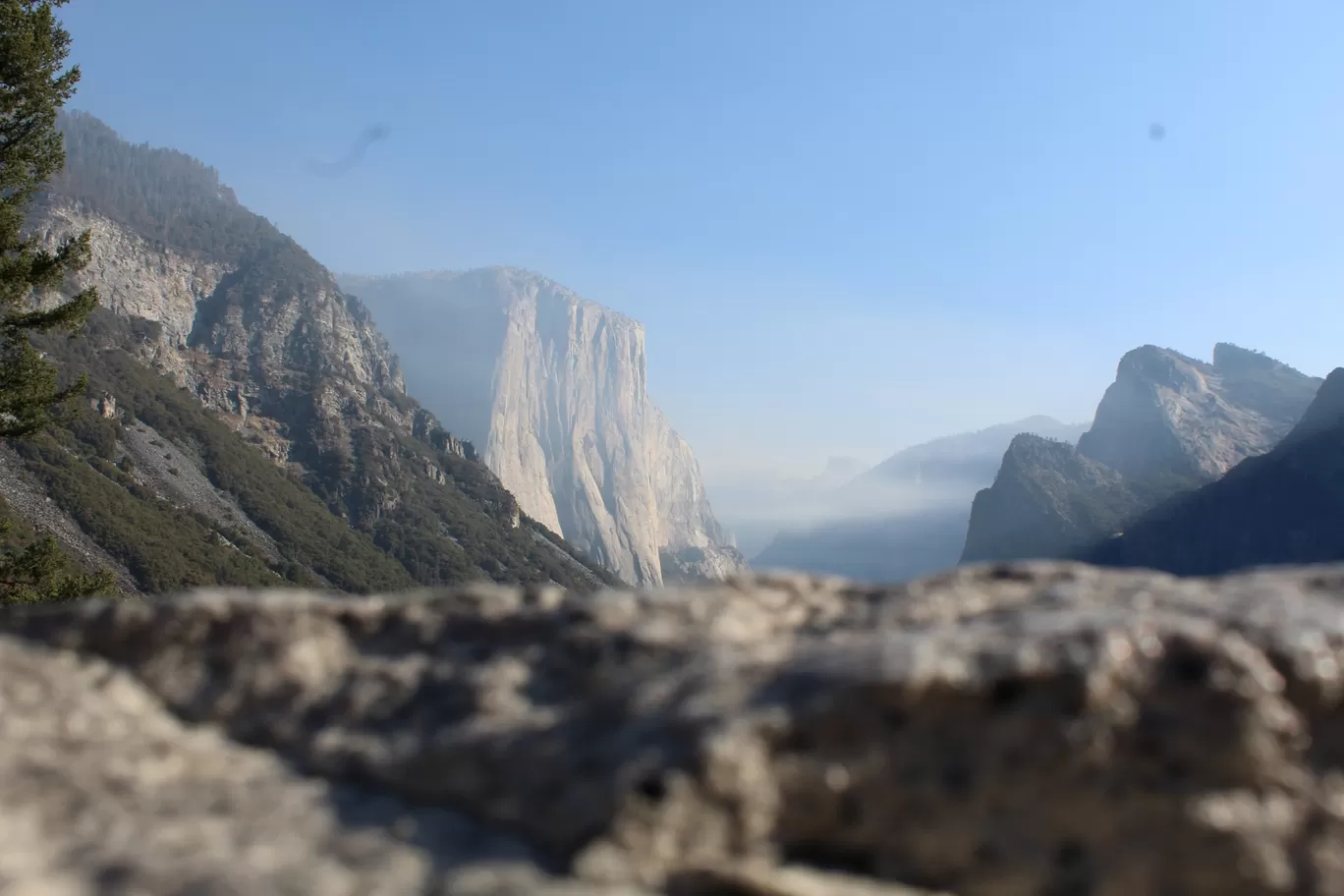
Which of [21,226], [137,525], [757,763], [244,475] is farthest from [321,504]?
[757,763]

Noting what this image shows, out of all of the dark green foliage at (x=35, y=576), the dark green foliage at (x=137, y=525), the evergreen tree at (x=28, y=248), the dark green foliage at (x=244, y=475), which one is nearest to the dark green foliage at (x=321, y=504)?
the dark green foliage at (x=244, y=475)

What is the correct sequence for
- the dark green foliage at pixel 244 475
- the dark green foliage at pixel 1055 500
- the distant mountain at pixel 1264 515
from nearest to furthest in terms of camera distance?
the distant mountain at pixel 1264 515, the dark green foliage at pixel 244 475, the dark green foliage at pixel 1055 500

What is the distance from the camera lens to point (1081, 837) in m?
2.53

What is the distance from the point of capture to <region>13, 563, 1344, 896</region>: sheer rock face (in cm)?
248

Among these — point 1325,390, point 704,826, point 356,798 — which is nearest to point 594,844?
point 704,826

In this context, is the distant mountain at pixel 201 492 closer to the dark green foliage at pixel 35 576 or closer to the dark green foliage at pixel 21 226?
the dark green foliage at pixel 35 576

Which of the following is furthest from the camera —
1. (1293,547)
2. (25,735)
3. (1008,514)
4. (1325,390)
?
(1008,514)

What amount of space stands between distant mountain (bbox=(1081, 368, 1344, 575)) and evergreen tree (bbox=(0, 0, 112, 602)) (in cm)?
14396

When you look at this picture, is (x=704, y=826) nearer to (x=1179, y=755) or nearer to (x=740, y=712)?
(x=740, y=712)

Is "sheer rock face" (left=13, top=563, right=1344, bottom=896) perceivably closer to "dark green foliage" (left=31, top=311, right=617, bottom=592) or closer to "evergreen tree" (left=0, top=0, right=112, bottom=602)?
"evergreen tree" (left=0, top=0, right=112, bottom=602)

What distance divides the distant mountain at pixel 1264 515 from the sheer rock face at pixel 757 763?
144565 millimetres

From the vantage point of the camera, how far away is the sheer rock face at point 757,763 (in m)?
2.48

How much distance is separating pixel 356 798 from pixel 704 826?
4.11 feet

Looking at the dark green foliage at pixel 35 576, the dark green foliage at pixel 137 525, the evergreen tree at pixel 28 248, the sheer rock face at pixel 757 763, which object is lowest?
the dark green foliage at pixel 137 525
